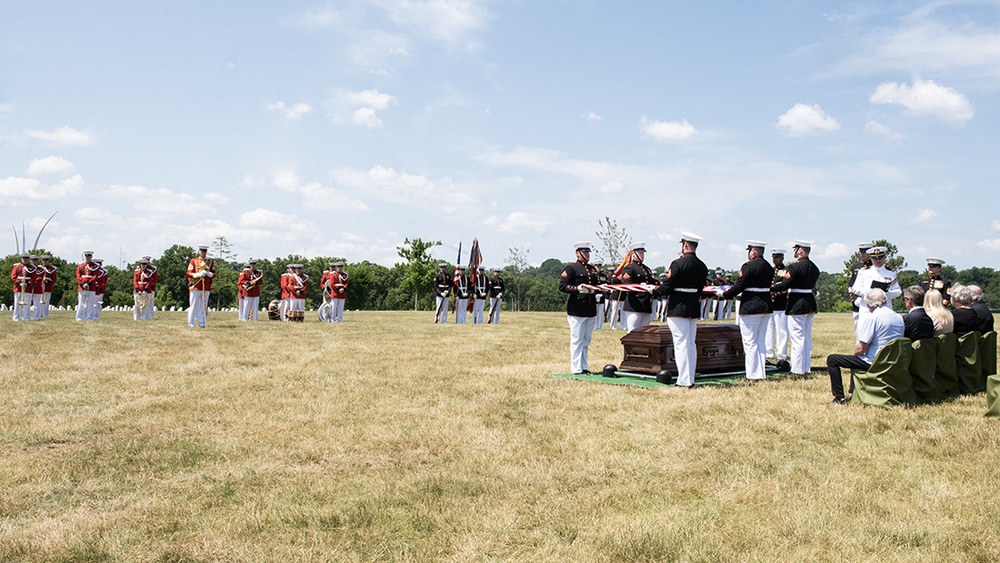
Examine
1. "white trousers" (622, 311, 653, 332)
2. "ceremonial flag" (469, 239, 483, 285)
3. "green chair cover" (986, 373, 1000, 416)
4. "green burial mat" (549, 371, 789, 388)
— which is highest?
"ceremonial flag" (469, 239, 483, 285)

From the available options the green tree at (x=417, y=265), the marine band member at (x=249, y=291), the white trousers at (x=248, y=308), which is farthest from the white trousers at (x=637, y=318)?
the green tree at (x=417, y=265)

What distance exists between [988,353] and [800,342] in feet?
8.87

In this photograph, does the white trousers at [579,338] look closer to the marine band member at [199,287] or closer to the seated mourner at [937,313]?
the seated mourner at [937,313]

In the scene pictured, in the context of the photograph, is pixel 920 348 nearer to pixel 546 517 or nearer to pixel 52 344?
pixel 546 517

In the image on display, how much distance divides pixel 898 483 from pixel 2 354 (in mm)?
13895

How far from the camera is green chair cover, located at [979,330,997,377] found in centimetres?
1006

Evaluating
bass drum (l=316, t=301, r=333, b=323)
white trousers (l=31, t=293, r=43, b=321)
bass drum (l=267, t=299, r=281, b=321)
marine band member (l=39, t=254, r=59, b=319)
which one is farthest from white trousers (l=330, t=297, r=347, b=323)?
white trousers (l=31, t=293, r=43, b=321)

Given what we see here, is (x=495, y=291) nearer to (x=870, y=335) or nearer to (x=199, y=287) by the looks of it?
(x=199, y=287)

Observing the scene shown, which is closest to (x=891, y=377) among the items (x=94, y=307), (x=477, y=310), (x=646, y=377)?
(x=646, y=377)

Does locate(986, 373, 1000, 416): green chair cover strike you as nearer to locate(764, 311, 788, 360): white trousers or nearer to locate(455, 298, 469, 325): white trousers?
locate(764, 311, 788, 360): white trousers

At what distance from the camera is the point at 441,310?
28875 millimetres

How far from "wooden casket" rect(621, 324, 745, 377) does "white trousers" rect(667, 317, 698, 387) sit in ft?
0.91

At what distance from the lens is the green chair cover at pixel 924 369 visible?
8.77 meters

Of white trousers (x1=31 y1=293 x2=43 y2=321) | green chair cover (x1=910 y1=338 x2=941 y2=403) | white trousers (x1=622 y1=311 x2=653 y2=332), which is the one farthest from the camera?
white trousers (x1=31 y1=293 x2=43 y2=321)
